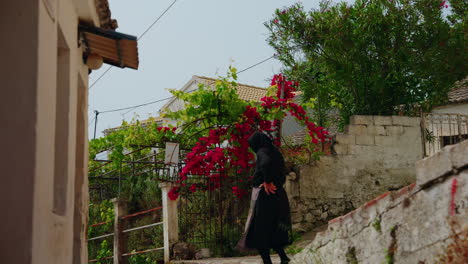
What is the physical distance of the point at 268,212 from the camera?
716cm

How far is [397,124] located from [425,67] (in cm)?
126

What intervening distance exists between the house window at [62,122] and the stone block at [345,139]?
6072 millimetres

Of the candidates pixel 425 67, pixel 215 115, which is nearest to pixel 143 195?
pixel 215 115

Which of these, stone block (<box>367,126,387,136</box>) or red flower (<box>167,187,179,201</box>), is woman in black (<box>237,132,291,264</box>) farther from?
stone block (<box>367,126,387,136</box>)

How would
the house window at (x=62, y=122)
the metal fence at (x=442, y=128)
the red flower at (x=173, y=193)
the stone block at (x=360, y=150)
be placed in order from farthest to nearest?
1. the metal fence at (x=442, y=128)
2. the stone block at (x=360, y=150)
3. the red flower at (x=173, y=193)
4. the house window at (x=62, y=122)

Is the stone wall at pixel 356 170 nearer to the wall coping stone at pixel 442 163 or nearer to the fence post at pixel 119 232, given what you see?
the fence post at pixel 119 232

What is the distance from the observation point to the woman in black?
280 inches

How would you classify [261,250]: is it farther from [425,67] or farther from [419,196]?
[425,67]

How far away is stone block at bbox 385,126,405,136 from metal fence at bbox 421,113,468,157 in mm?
509

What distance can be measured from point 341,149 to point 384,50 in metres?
2.25

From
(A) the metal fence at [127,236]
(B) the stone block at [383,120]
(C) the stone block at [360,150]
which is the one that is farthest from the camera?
(B) the stone block at [383,120]

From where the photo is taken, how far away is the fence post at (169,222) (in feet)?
30.9

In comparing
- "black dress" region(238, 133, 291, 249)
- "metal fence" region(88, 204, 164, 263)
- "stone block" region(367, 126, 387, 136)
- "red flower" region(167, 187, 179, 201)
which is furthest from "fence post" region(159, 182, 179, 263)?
"stone block" region(367, 126, 387, 136)

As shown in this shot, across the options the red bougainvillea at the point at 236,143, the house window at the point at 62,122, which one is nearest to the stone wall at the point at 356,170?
the red bougainvillea at the point at 236,143
